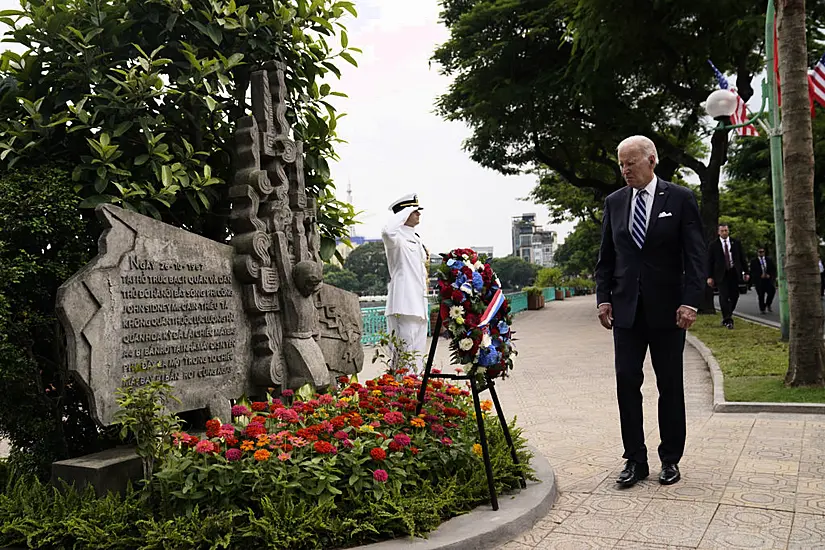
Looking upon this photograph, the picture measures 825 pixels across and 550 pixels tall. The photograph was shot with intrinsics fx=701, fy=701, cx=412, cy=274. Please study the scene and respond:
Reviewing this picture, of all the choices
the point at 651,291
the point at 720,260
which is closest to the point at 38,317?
the point at 651,291

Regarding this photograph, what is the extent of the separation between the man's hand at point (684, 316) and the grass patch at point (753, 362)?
3284mm

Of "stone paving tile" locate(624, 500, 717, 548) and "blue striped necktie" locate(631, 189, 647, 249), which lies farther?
"blue striped necktie" locate(631, 189, 647, 249)

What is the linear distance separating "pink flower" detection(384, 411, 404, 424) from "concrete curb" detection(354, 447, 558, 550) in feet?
2.56

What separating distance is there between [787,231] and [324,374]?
5.61 meters

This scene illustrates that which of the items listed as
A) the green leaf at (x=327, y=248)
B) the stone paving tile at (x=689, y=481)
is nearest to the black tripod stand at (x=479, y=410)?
the stone paving tile at (x=689, y=481)

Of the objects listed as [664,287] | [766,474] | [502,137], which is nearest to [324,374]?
[664,287]

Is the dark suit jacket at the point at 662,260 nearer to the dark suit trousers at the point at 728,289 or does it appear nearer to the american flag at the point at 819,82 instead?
the american flag at the point at 819,82

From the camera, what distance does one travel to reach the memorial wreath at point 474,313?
176 inches

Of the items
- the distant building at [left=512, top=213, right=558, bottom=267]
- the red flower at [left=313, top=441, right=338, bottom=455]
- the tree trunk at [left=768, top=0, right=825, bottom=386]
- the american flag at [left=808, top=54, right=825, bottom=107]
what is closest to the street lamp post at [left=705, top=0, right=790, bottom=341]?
the american flag at [left=808, top=54, right=825, bottom=107]

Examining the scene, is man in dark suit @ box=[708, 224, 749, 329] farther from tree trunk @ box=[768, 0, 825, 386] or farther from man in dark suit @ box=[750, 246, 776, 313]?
tree trunk @ box=[768, 0, 825, 386]

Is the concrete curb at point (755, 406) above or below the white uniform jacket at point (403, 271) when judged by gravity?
below

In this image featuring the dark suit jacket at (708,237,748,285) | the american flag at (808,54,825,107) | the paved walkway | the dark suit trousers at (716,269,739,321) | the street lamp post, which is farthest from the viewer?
the dark suit trousers at (716,269,739,321)

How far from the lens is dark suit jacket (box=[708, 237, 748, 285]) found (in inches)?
560

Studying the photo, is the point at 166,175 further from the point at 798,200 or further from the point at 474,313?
the point at 798,200
